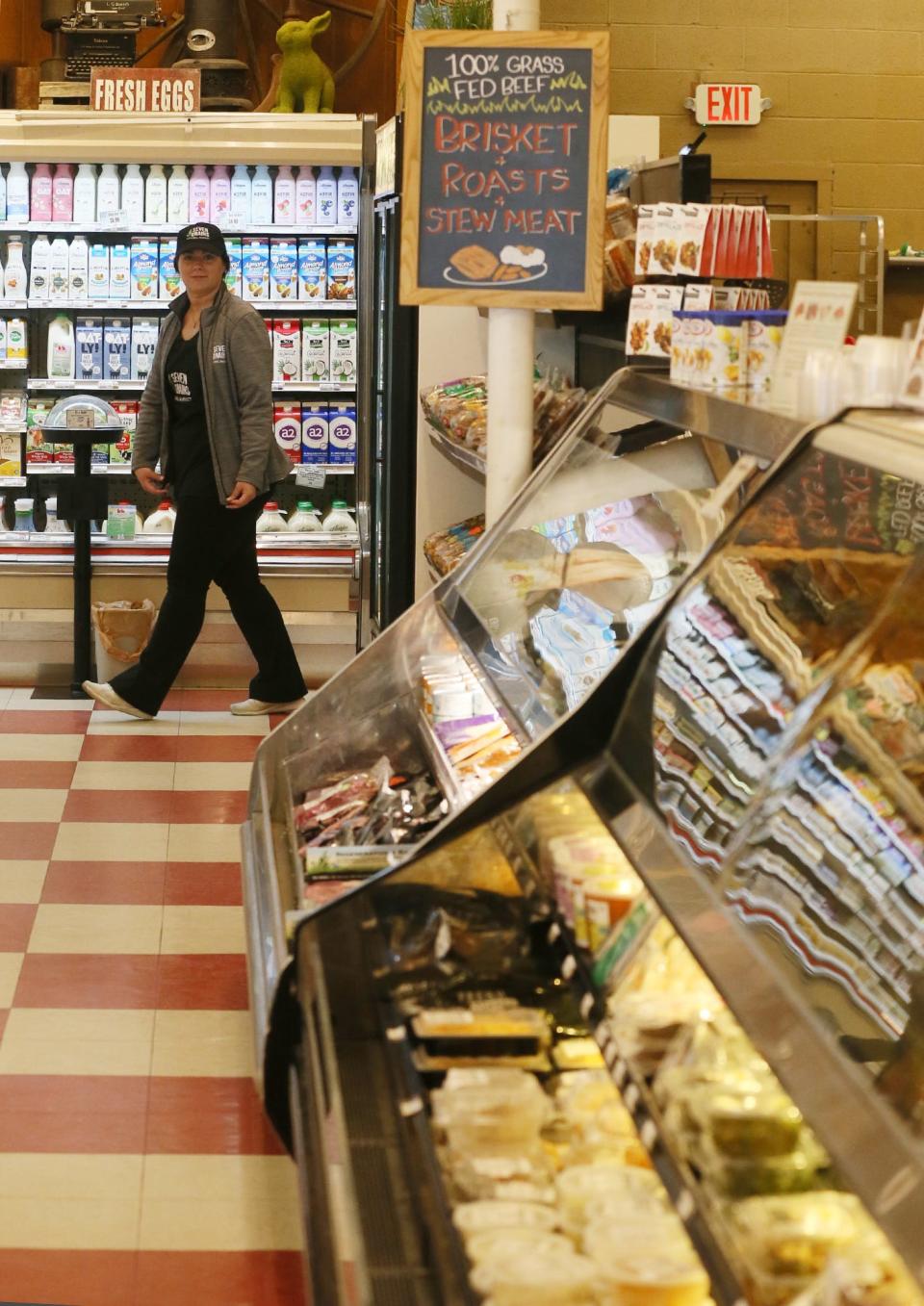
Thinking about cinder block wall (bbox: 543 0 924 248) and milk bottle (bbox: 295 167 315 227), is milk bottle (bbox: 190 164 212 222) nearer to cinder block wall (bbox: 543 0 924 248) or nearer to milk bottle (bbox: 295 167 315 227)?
milk bottle (bbox: 295 167 315 227)

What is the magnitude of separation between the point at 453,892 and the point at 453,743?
861 millimetres

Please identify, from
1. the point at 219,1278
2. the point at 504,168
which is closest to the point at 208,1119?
the point at 219,1278

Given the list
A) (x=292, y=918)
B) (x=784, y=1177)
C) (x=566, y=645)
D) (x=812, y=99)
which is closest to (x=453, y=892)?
(x=292, y=918)

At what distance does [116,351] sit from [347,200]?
1229 millimetres

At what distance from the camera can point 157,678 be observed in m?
6.16

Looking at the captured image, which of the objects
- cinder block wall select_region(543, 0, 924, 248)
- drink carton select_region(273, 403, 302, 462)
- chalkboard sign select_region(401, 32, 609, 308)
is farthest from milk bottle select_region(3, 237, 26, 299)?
cinder block wall select_region(543, 0, 924, 248)

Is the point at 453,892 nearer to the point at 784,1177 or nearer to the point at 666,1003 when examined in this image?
the point at 666,1003

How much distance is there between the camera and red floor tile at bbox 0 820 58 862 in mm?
4656

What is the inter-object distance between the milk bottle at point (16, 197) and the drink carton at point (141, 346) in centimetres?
65

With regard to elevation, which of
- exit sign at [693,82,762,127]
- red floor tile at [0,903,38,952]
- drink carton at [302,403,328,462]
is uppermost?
exit sign at [693,82,762,127]

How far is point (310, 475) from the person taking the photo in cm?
724

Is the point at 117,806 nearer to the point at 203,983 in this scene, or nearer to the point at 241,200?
the point at 203,983

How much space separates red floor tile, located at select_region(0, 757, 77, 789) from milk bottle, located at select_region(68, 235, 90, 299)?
2.42m

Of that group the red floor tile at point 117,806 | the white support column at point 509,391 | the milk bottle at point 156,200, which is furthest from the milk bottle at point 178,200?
the white support column at point 509,391
